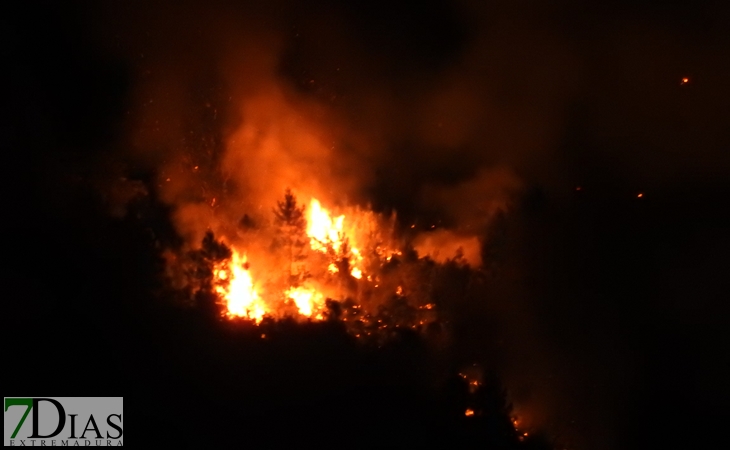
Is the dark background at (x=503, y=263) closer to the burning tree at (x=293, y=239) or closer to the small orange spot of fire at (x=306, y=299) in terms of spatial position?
the small orange spot of fire at (x=306, y=299)

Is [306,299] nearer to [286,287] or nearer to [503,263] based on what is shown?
[286,287]

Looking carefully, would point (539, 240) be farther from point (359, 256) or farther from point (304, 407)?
point (304, 407)

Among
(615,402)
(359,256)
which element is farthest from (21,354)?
(615,402)

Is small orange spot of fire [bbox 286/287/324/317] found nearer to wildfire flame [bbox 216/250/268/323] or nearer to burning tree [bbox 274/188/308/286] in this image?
burning tree [bbox 274/188/308/286]

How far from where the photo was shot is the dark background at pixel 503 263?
5.94 metres

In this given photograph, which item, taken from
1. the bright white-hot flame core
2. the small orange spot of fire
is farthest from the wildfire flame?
the small orange spot of fire

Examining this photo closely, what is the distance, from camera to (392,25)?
8.32 m

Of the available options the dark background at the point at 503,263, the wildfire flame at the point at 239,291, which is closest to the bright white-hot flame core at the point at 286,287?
the wildfire flame at the point at 239,291

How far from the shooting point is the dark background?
594 centimetres

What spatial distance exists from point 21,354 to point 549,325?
4853mm

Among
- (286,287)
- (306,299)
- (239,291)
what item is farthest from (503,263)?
(239,291)

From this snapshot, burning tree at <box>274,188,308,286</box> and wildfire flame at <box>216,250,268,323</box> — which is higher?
burning tree at <box>274,188,308,286</box>

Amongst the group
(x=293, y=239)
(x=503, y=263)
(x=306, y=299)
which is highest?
(x=293, y=239)

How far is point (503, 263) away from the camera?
7.34m
